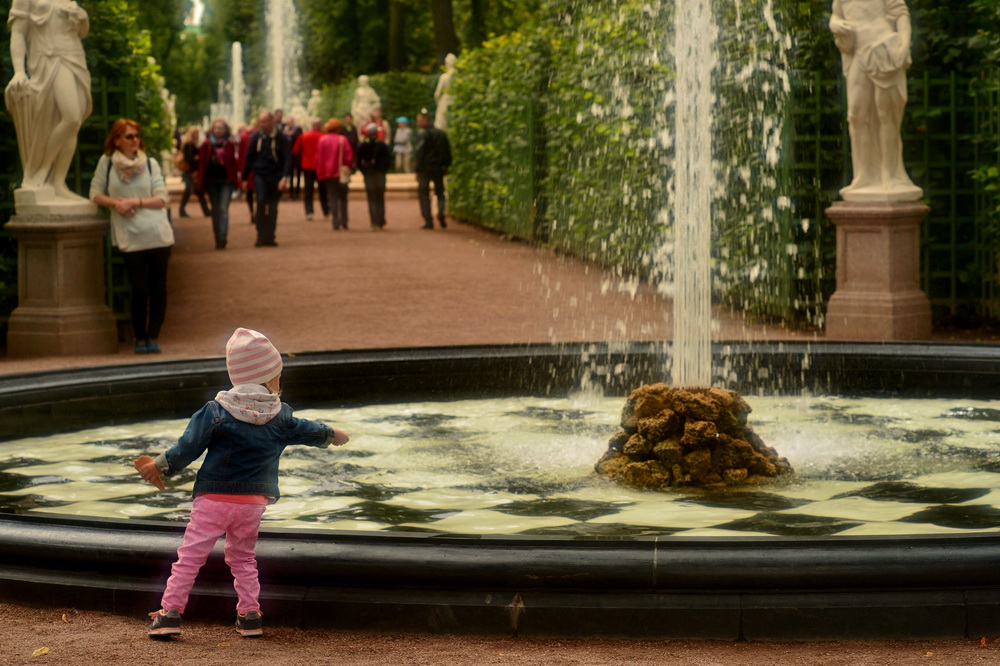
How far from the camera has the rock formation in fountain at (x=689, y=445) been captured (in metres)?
7.03

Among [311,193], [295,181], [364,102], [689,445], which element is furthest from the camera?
[364,102]

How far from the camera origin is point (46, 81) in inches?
502

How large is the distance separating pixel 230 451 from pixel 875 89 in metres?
9.36

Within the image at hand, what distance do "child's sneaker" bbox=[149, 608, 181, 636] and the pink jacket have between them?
64.8ft

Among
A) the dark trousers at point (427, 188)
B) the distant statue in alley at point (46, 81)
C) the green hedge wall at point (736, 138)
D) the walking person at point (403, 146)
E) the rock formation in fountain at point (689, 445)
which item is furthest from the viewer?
the walking person at point (403, 146)

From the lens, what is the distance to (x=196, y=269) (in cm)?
1836

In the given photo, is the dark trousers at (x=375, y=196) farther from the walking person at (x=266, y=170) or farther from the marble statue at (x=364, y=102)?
the marble statue at (x=364, y=102)

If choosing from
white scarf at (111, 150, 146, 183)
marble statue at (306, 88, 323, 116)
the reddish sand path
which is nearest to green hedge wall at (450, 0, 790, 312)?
the reddish sand path

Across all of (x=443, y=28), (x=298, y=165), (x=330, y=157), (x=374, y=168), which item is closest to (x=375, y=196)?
(x=374, y=168)

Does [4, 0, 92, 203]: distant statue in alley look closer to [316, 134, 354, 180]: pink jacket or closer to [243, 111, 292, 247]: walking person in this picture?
[243, 111, 292, 247]: walking person

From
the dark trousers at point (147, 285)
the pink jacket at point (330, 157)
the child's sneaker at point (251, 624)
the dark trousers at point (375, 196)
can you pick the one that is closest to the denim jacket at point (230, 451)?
the child's sneaker at point (251, 624)

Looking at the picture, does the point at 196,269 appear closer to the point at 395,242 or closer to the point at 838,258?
the point at 395,242

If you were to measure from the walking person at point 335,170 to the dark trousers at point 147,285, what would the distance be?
1092cm

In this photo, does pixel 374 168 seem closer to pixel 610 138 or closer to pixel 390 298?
pixel 610 138
